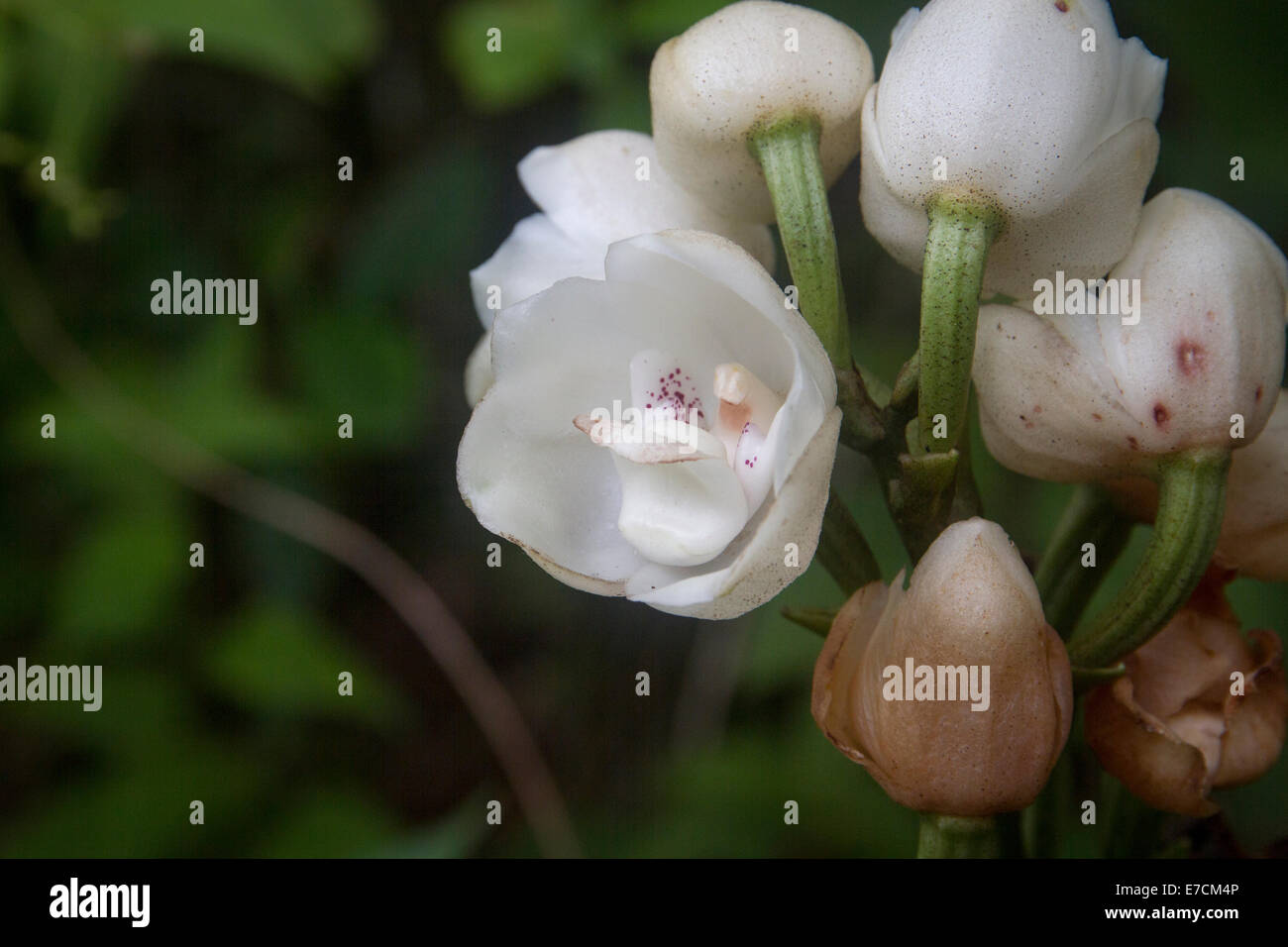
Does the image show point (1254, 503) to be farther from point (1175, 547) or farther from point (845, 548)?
point (845, 548)

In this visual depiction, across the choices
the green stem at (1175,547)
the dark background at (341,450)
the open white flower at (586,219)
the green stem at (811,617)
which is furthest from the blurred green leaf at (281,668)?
the green stem at (1175,547)

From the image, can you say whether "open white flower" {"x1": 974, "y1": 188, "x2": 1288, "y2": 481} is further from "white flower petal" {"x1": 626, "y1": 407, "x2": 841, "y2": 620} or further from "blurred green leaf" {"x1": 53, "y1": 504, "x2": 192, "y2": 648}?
"blurred green leaf" {"x1": 53, "y1": 504, "x2": 192, "y2": 648}

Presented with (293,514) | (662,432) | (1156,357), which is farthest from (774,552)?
(293,514)

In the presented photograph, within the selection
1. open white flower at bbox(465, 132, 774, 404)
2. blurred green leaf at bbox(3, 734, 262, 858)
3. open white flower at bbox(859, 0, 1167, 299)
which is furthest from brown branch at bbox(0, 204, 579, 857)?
open white flower at bbox(859, 0, 1167, 299)
